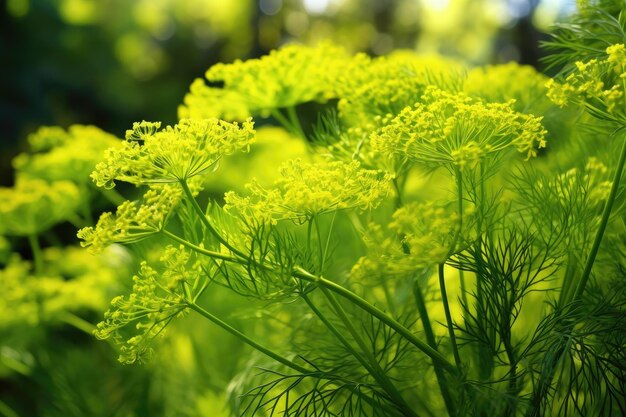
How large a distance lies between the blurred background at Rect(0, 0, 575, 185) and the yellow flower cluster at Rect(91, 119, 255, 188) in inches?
125

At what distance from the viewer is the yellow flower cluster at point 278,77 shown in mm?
1226

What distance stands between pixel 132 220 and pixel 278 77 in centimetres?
54

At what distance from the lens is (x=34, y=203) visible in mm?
1658

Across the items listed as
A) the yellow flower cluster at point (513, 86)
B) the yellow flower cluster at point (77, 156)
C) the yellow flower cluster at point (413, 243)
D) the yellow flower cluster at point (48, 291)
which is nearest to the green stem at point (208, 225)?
the yellow flower cluster at point (413, 243)

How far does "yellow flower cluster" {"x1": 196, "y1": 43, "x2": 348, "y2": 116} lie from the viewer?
1.23m

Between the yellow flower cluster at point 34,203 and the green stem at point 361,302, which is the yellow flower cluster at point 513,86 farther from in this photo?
the yellow flower cluster at point 34,203

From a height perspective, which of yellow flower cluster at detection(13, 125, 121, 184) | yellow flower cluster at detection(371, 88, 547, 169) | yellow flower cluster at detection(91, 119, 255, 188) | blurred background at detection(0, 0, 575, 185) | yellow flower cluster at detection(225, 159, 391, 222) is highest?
blurred background at detection(0, 0, 575, 185)

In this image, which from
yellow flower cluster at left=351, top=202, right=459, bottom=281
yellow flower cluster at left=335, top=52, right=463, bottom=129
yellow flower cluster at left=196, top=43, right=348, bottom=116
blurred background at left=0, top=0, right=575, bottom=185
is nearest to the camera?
yellow flower cluster at left=351, top=202, right=459, bottom=281

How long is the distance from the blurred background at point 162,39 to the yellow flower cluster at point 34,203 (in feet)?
9.44

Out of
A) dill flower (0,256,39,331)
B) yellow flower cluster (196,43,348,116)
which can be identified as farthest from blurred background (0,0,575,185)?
dill flower (0,256,39,331)

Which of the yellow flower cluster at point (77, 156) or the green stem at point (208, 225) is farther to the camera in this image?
the yellow flower cluster at point (77, 156)

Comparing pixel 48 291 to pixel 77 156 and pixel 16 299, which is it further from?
pixel 77 156

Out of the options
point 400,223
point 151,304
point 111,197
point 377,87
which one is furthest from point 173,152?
point 111,197

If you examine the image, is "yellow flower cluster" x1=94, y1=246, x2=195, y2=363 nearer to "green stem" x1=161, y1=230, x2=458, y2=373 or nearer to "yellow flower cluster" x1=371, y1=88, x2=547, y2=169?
"green stem" x1=161, y1=230, x2=458, y2=373
